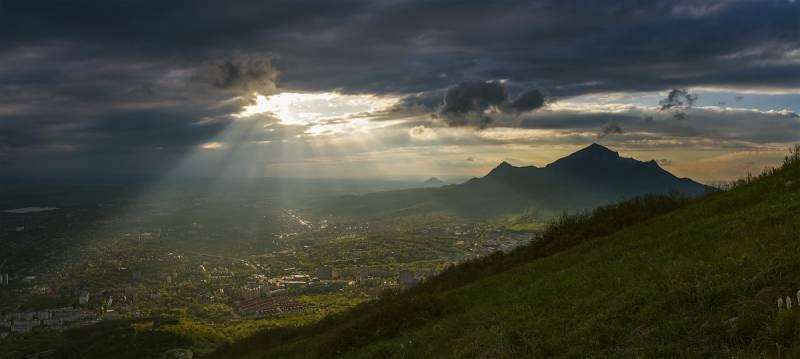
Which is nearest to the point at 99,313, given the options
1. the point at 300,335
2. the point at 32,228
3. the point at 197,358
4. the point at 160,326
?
the point at 160,326

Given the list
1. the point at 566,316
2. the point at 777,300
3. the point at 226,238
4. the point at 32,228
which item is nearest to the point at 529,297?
the point at 566,316

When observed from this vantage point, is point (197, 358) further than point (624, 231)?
Yes

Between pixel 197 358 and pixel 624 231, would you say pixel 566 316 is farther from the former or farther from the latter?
pixel 197 358

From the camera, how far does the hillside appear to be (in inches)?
376

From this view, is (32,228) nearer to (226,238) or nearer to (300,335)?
(226,238)

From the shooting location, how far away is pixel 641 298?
1219cm

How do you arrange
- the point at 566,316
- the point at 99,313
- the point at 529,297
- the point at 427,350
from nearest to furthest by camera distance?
1. the point at 566,316
2. the point at 427,350
3. the point at 529,297
4. the point at 99,313

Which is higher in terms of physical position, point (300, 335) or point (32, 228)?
point (300, 335)

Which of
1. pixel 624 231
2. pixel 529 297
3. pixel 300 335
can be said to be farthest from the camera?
pixel 300 335

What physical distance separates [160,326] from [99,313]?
46.4 meters

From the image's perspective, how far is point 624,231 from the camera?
23.6 m

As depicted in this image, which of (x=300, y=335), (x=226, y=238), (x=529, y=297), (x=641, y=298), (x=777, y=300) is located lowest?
(x=226, y=238)

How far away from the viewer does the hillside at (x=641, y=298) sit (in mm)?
9547

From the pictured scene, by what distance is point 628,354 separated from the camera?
9.72 m
